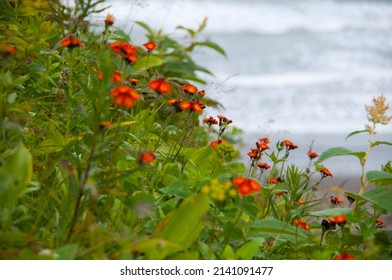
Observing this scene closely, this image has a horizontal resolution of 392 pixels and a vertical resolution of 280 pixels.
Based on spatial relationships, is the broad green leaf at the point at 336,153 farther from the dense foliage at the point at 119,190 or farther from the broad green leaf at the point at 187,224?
the broad green leaf at the point at 187,224

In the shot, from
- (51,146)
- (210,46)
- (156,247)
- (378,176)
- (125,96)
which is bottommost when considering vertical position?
(156,247)

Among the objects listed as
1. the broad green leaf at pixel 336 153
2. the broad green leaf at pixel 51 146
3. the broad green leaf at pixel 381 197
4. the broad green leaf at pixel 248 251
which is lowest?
the broad green leaf at pixel 248 251

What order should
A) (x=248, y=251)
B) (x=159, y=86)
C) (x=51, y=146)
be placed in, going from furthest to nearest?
(x=51, y=146) → (x=159, y=86) → (x=248, y=251)

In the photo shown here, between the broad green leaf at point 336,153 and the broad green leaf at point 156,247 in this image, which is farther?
the broad green leaf at point 336,153

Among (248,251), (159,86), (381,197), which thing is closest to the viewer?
(248,251)

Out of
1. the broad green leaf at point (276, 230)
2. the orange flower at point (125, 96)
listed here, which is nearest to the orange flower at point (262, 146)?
Answer: the broad green leaf at point (276, 230)

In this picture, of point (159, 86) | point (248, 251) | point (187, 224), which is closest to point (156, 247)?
point (187, 224)

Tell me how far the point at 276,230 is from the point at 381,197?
0.54 m

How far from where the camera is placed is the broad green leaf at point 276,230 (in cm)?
222

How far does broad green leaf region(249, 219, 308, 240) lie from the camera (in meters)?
2.22

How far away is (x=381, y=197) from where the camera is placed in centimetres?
249

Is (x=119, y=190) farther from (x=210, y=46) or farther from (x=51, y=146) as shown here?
(x=210, y=46)

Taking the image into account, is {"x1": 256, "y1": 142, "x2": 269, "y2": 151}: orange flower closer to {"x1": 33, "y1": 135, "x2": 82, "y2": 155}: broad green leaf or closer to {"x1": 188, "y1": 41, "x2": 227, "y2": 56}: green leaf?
{"x1": 33, "y1": 135, "x2": 82, "y2": 155}: broad green leaf

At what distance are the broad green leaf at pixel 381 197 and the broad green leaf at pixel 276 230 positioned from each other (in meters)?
0.35
